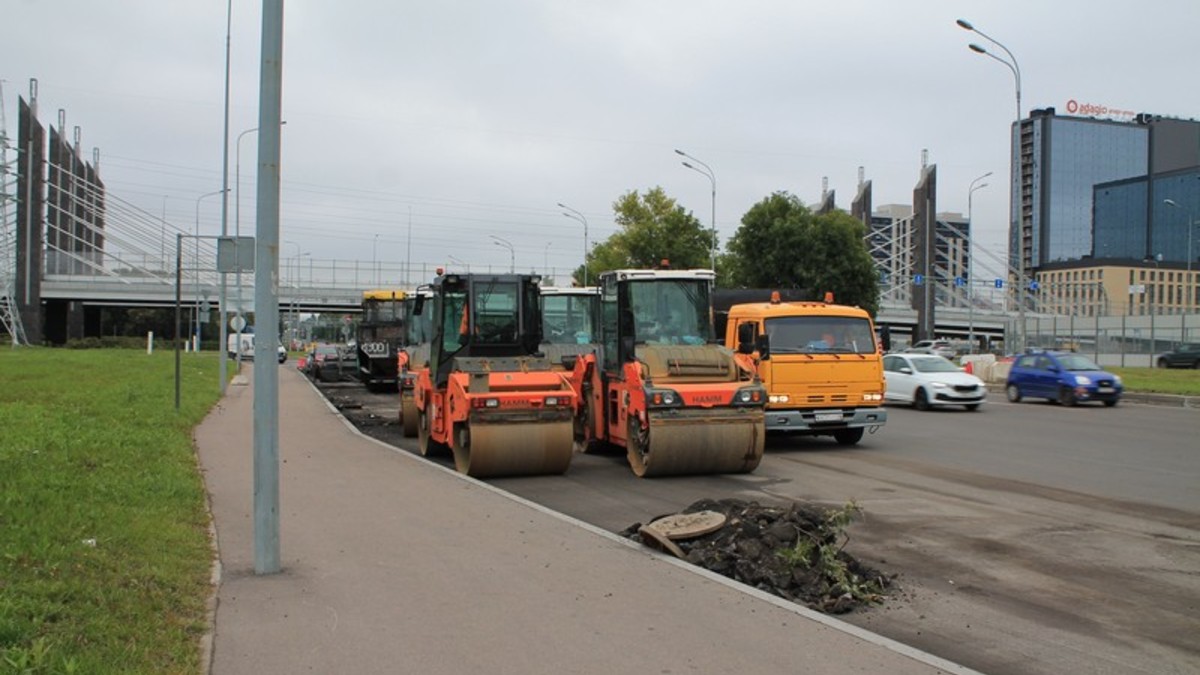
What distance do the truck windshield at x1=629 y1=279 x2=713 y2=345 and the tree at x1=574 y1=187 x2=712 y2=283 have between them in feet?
95.7

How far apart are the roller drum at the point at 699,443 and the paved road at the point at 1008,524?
8.5 inches

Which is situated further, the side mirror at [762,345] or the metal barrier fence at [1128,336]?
the metal barrier fence at [1128,336]

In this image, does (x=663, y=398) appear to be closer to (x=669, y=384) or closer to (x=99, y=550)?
(x=669, y=384)

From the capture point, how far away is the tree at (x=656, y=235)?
148 feet

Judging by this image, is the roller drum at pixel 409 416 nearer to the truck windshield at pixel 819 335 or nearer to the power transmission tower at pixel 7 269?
the truck windshield at pixel 819 335

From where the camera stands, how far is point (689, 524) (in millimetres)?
8477

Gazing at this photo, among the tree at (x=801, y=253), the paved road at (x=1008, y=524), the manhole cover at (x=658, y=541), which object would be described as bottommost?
the paved road at (x=1008, y=524)

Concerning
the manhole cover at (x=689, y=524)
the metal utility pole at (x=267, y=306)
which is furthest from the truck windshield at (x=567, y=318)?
the metal utility pole at (x=267, y=306)

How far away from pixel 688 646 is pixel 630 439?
779cm

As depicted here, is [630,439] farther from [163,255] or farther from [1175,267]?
[1175,267]

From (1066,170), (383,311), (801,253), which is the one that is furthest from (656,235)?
(1066,170)

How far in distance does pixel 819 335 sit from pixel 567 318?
4.96 m

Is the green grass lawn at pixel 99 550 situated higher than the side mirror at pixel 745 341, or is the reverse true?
the side mirror at pixel 745 341

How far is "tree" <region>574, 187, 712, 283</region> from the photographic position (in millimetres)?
44969
